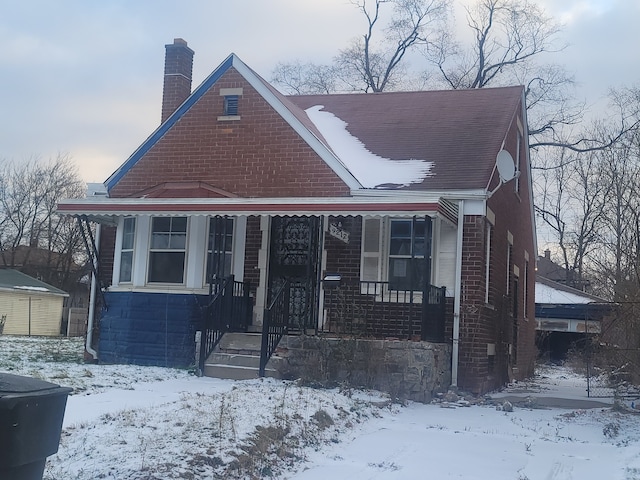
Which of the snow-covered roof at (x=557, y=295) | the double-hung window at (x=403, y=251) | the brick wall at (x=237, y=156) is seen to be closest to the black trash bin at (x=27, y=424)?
the double-hung window at (x=403, y=251)

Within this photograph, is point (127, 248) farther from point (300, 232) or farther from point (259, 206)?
point (259, 206)

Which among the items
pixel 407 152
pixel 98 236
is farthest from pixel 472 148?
pixel 98 236

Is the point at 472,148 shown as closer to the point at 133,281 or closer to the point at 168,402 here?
the point at 133,281

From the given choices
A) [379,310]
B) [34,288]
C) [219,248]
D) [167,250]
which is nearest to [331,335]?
[379,310]

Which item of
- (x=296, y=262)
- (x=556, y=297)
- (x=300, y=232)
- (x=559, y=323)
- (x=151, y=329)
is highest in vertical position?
(x=300, y=232)

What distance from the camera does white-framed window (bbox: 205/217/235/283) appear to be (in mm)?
13477

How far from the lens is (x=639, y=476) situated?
22.2ft

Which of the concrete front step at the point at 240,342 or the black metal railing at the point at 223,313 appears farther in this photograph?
the concrete front step at the point at 240,342

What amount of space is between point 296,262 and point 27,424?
10039 millimetres

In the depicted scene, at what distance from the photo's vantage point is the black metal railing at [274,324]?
1204 cm

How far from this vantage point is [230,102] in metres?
15.2

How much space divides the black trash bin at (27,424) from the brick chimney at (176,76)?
501 inches

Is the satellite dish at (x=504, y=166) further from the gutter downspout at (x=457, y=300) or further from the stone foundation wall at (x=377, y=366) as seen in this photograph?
the stone foundation wall at (x=377, y=366)

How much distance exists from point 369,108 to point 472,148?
12.5 ft
